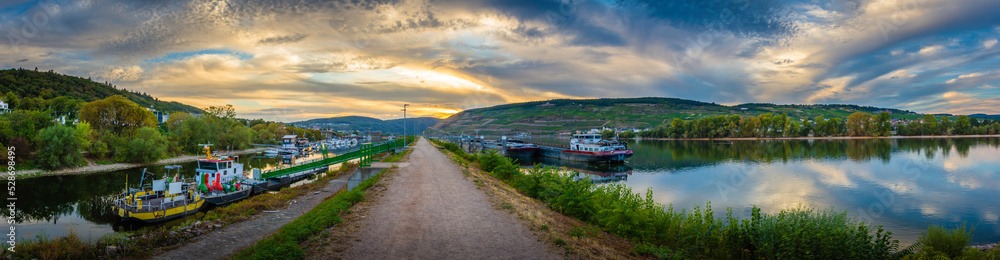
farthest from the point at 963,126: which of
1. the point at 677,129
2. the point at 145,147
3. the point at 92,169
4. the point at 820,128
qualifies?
the point at 92,169

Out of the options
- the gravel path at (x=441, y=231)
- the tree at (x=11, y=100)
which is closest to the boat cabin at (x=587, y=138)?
the gravel path at (x=441, y=231)

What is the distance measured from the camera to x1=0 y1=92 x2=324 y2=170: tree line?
146ft

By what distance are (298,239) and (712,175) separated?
40.2 m

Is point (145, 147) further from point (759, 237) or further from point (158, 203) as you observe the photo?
point (759, 237)

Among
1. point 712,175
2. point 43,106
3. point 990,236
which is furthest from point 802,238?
point 43,106

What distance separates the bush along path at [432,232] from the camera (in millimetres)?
8297

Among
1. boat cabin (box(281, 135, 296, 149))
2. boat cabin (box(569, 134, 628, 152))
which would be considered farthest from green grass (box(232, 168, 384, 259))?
boat cabin (box(281, 135, 296, 149))

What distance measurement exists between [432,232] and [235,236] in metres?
7.10

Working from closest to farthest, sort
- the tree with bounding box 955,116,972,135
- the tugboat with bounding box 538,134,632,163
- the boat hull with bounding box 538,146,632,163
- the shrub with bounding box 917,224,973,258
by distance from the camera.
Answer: the shrub with bounding box 917,224,973,258 → the boat hull with bounding box 538,146,632,163 → the tugboat with bounding box 538,134,632,163 → the tree with bounding box 955,116,972,135

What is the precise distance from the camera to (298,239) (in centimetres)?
941

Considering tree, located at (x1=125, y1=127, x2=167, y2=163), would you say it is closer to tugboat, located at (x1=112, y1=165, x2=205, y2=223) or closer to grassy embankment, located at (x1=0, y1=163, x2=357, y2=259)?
tugboat, located at (x1=112, y1=165, x2=205, y2=223)

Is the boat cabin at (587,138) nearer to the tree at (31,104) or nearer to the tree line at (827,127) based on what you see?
the tree line at (827,127)

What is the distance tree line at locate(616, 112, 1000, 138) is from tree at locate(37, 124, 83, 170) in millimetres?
140980

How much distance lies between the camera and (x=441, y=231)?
10.1 meters
